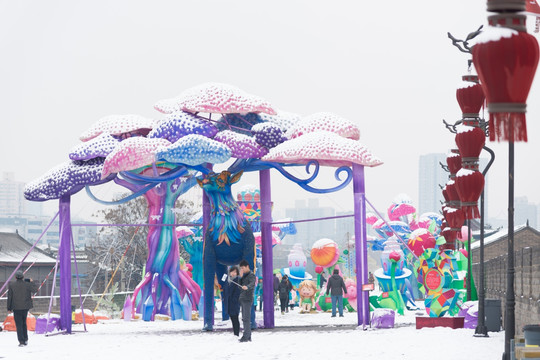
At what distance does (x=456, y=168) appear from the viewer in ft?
49.1

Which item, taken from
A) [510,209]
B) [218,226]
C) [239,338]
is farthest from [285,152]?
[510,209]

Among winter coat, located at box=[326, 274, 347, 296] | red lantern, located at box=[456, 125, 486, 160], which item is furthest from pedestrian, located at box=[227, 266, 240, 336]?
winter coat, located at box=[326, 274, 347, 296]

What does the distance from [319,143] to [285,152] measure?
72 centimetres

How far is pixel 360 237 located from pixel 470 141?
8.79 meters

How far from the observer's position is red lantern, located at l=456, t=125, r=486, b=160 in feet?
38.4

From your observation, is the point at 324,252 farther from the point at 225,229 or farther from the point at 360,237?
the point at 225,229

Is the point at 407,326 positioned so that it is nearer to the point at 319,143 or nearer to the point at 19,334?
the point at 319,143

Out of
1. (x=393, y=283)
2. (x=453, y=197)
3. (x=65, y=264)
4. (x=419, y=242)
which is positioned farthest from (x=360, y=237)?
(x=419, y=242)

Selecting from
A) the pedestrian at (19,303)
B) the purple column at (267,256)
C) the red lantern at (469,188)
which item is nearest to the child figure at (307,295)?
the purple column at (267,256)

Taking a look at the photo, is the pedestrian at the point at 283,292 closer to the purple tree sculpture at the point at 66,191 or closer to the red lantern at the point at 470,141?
the purple tree sculpture at the point at 66,191

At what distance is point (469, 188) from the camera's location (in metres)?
12.0

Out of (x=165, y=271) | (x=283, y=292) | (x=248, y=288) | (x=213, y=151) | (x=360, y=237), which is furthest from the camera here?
(x=283, y=292)

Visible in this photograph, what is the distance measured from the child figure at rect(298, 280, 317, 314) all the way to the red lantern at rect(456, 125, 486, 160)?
784 inches

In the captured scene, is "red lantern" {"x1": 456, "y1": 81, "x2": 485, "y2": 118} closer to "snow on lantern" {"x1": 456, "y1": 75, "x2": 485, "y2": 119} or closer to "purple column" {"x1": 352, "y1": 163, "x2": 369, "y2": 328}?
"snow on lantern" {"x1": 456, "y1": 75, "x2": 485, "y2": 119}
